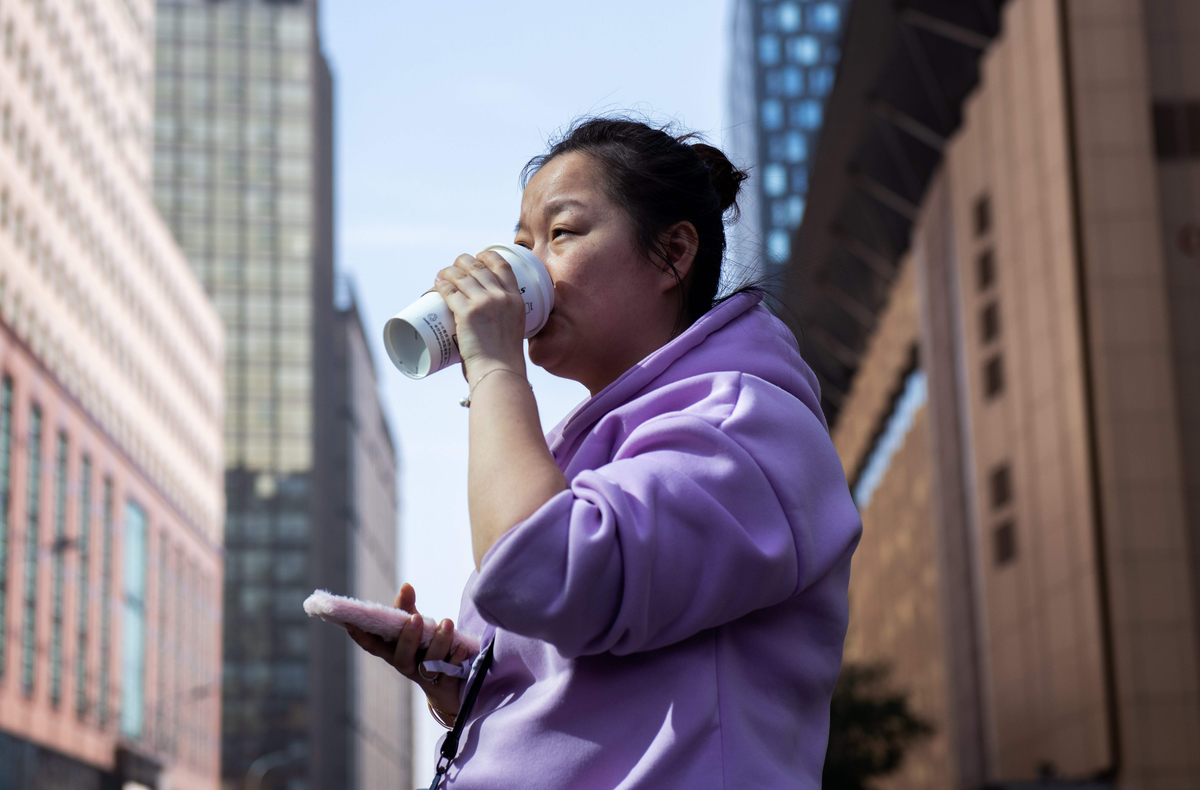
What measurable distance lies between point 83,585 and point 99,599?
2.14 metres

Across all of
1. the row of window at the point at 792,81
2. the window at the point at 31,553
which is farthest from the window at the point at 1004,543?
the row of window at the point at 792,81

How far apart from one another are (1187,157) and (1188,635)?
8771 mm

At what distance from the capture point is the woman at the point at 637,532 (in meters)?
1.77

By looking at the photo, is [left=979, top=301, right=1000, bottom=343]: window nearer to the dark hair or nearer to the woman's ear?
the dark hair

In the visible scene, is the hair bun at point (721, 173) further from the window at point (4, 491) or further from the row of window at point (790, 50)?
the row of window at point (790, 50)

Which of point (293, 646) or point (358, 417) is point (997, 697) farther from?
point (358, 417)

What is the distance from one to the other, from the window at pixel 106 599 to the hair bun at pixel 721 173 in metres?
52.0

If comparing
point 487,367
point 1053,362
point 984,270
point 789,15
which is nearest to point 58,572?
point 984,270

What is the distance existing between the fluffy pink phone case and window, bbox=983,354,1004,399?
3120 cm

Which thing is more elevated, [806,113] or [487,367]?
[806,113]

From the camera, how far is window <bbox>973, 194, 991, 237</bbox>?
33344mm

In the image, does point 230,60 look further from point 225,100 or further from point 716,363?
point 716,363

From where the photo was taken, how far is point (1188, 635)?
25.3 meters

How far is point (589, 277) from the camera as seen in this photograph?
7.29 feet
